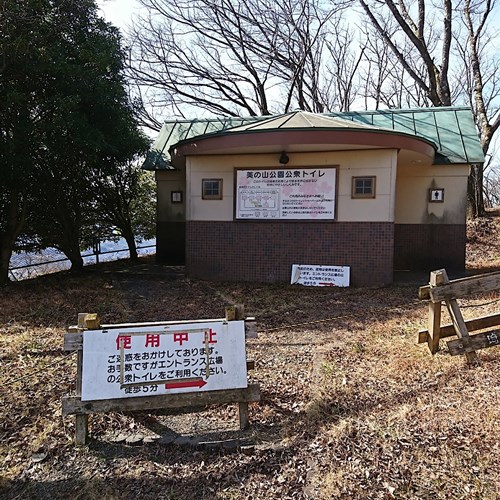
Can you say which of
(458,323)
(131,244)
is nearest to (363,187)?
(458,323)

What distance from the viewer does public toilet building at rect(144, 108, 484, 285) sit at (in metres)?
8.09

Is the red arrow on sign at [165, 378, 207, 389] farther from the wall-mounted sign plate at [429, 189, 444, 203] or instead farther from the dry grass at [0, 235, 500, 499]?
the wall-mounted sign plate at [429, 189, 444, 203]

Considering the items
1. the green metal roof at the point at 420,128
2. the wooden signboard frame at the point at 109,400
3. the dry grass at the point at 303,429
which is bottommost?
the dry grass at the point at 303,429

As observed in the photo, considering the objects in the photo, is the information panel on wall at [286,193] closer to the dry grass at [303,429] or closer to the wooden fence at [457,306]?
the dry grass at [303,429]

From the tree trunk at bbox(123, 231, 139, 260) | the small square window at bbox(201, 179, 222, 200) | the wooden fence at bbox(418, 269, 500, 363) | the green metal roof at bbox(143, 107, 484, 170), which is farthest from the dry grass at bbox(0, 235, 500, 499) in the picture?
the tree trunk at bbox(123, 231, 139, 260)

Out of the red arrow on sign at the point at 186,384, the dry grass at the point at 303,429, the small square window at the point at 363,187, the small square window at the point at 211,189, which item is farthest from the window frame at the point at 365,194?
the red arrow on sign at the point at 186,384

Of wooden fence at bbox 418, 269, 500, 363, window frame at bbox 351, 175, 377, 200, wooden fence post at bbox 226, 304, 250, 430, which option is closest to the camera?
wooden fence post at bbox 226, 304, 250, 430

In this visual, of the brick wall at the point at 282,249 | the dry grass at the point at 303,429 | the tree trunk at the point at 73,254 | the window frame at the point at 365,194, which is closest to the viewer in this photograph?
the dry grass at the point at 303,429

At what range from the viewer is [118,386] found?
117 inches

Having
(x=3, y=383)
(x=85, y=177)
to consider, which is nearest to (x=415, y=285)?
(x=3, y=383)

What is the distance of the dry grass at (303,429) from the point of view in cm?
250

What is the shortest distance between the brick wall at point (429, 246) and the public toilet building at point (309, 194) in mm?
36

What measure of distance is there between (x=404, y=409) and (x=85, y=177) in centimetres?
1027

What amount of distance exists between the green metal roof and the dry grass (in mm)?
6129
